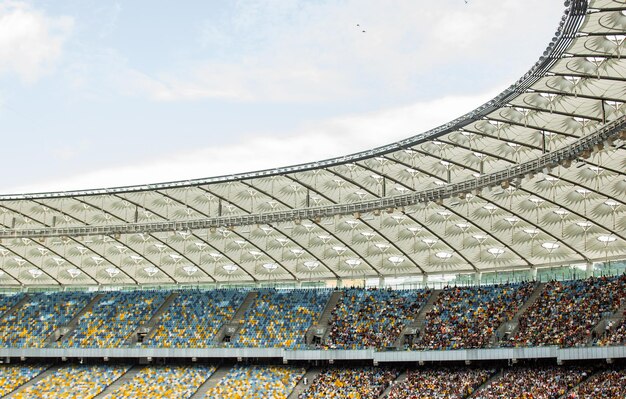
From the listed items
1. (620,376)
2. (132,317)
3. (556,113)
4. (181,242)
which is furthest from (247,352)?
(556,113)

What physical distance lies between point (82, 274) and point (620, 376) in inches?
2280

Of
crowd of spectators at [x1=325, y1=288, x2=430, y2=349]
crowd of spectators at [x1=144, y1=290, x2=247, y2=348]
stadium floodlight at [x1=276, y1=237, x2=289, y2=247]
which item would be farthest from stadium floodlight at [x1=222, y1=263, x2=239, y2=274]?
crowd of spectators at [x1=325, y1=288, x2=430, y2=349]

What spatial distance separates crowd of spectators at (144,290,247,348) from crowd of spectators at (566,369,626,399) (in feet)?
113

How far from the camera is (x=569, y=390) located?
2025 inches

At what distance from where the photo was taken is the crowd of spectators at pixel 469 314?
62094 mm

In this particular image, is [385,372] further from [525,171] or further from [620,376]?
[525,171]

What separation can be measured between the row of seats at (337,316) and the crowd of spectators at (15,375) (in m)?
2.27

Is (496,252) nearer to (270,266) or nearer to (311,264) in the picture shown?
(311,264)

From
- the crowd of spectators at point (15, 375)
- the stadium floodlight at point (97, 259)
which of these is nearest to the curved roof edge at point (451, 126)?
the stadium floodlight at point (97, 259)

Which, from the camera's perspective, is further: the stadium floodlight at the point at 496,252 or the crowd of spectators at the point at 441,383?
the stadium floodlight at the point at 496,252

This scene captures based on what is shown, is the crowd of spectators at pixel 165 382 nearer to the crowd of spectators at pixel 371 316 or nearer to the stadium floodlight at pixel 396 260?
the crowd of spectators at pixel 371 316

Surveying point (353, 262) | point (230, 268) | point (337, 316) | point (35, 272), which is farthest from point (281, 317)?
point (35, 272)

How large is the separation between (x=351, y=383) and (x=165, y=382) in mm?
17510

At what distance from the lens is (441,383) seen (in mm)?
59562
